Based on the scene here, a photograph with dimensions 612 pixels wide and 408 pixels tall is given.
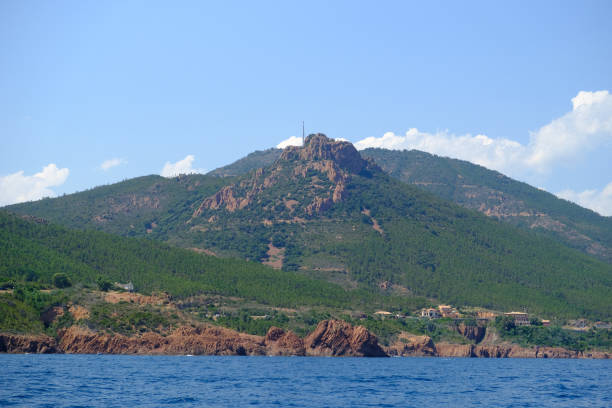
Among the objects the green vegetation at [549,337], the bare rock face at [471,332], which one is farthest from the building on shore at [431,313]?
the green vegetation at [549,337]

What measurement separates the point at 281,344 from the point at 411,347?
3541 cm

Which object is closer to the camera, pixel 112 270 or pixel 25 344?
pixel 25 344

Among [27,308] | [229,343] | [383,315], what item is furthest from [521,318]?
[27,308]

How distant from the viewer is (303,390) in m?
82.8

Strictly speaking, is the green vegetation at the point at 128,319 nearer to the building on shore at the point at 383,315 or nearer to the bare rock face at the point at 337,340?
the bare rock face at the point at 337,340

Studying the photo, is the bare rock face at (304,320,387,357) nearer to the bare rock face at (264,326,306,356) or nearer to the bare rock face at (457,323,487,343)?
the bare rock face at (264,326,306,356)

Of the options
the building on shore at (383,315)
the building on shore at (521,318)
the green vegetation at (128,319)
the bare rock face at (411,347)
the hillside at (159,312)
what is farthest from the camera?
the building on shore at (521,318)

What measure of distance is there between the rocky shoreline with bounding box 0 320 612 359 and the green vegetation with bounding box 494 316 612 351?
14.6 meters

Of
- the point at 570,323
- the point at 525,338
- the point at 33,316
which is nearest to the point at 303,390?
the point at 33,316

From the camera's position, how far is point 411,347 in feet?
546

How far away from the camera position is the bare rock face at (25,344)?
114 meters

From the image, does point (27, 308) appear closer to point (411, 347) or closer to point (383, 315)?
point (411, 347)

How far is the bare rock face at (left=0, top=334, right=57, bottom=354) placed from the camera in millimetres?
114475

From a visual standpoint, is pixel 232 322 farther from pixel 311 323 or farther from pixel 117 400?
pixel 117 400
